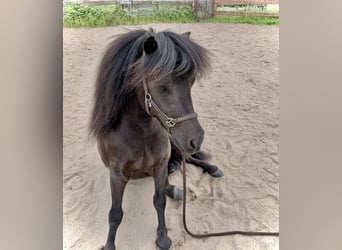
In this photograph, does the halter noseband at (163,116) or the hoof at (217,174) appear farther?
the hoof at (217,174)

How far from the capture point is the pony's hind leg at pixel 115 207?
1363 mm

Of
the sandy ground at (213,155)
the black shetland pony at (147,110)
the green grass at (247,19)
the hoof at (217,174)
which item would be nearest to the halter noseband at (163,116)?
the black shetland pony at (147,110)

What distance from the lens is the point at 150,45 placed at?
1.23 meters

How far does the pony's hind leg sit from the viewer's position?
1363 mm

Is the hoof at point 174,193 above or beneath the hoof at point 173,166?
beneath

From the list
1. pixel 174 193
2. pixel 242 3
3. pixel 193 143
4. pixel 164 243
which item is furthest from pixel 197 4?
pixel 164 243

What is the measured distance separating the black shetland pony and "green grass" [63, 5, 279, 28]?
0.23ft

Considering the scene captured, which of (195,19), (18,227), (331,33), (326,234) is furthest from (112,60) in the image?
(326,234)

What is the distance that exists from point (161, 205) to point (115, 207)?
16 centimetres

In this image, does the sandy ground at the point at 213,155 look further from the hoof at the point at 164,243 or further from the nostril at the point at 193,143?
the nostril at the point at 193,143

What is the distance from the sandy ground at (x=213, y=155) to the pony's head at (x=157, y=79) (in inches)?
3.3

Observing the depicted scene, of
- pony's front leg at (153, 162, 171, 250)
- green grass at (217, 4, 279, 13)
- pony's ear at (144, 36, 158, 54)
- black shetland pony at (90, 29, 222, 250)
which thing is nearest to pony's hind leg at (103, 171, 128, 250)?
black shetland pony at (90, 29, 222, 250)

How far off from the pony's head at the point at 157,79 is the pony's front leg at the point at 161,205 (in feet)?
0.66

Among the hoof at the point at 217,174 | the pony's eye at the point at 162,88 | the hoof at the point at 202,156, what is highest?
the pony's eye at the point at 162,88
